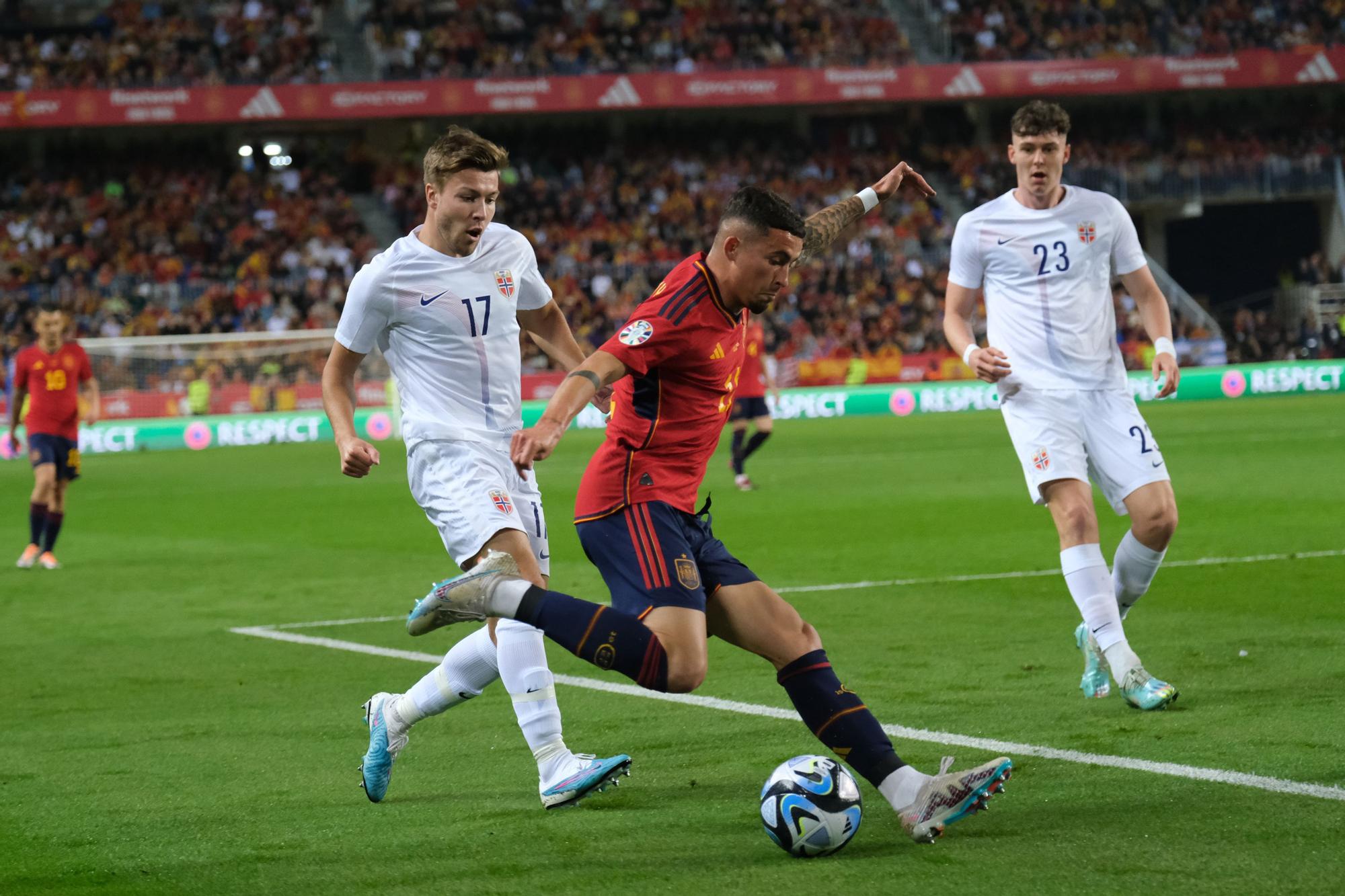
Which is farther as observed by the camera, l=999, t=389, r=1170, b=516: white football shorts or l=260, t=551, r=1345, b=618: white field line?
l=260, t=551, r=1345, b=618: white field line

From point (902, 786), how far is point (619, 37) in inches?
1555

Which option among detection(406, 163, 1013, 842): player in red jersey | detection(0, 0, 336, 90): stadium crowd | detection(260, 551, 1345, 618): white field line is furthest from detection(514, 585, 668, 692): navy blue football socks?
detection(0, 0, 336, 90): stadium crowd

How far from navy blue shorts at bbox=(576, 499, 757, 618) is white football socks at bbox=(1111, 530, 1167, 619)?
7.86 feet

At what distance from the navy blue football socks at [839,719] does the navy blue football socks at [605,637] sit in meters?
0.37

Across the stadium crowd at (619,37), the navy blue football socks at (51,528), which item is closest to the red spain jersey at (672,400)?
the navy blue football socks at (51,528)

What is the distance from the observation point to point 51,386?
1293cm

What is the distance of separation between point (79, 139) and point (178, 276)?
643 cm

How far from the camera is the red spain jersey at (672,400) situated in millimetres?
4688

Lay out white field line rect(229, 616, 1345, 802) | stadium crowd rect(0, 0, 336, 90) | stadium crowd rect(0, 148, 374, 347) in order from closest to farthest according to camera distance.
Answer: white field line rect(229, 616, 1345, 802), stadium crowd rect(0, 148, 374, 347), stadium crowd rect(0, 0, 336, 90)

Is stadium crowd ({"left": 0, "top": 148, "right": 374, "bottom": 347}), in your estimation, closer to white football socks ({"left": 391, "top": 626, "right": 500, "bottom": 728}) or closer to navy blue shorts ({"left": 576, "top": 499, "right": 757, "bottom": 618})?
white football socks ({"left": 391, "top": 626, "right": 500, "bottom": 728})

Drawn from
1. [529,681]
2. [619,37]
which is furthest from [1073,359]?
[619,37]

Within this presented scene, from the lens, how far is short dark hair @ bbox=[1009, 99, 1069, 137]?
666cm

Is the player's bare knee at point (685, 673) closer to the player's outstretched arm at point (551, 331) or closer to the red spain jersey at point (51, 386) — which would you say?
the player's outstretched arm at point (551, 331)

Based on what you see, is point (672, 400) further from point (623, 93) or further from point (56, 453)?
point (623, 93)
